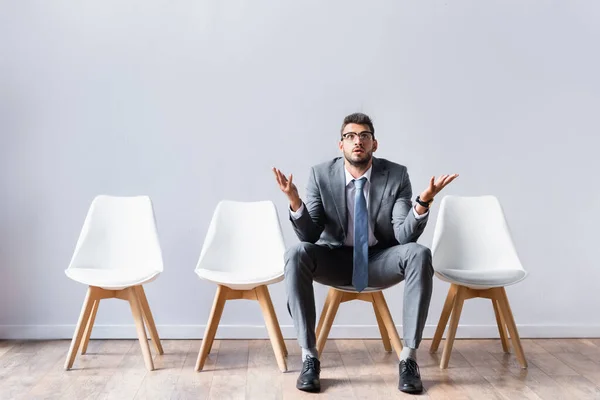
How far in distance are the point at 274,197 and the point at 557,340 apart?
1868mm

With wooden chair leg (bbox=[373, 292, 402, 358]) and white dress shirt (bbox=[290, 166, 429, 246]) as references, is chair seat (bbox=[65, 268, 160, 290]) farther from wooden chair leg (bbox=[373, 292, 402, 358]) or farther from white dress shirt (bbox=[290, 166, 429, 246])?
wooden chair leg (bbox=[373, 292, 402, 358])

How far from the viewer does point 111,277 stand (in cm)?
340

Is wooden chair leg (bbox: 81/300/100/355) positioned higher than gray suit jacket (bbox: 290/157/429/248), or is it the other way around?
gray suit jacket (bbox: 290/157/429/248)

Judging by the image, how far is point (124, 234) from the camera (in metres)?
3.76

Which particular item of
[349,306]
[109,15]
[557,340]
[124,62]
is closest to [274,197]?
[349,306]

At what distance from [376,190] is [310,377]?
3.14ft

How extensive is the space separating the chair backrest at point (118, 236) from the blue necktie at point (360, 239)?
3.41 ft

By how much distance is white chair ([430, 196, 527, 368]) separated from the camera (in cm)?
343

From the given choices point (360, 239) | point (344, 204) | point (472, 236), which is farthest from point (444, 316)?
point (344, 204)

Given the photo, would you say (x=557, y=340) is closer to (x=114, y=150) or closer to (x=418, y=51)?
(x=418, y=51)

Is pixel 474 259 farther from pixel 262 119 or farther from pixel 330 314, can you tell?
pixel 262 119

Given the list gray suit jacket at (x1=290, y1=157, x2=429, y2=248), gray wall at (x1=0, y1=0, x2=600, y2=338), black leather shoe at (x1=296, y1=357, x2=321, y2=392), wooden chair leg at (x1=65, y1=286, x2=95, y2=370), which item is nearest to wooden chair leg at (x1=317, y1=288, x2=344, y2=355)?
gray suit jacket at (x1=290, y1=157, x2=429, y2=248)

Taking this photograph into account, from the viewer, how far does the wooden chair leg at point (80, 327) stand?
10.9 ft

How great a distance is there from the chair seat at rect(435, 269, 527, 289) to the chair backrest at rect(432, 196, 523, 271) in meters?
0.13
